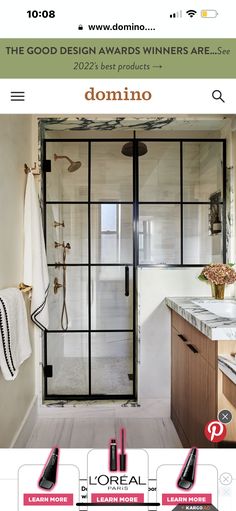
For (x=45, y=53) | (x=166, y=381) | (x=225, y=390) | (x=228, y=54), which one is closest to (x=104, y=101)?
(x=45, y=53)

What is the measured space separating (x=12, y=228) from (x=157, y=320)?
0.96 m

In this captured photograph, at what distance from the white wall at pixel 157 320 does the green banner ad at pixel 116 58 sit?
4.08 feet

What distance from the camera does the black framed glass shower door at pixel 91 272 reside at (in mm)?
1850

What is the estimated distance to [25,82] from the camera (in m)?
0.65

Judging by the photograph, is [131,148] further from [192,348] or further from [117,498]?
[117,498]

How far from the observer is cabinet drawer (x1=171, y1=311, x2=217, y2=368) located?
104 centimetres

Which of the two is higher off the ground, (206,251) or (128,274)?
(206,251)

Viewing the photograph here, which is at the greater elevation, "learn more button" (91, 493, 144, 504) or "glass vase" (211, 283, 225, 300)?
"glass vase" (211, 283, 225, 300)

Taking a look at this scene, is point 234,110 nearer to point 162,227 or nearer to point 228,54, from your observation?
point 228,54

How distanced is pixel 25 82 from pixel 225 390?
0.93 metres

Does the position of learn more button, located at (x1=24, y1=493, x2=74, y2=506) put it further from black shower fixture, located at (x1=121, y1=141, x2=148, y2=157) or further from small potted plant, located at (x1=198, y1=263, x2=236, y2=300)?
black shower fixture, located at (x1=121, y1=141, x2=148, y2=157)

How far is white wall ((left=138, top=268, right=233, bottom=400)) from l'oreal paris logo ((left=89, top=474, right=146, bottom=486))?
1178 millimetres
